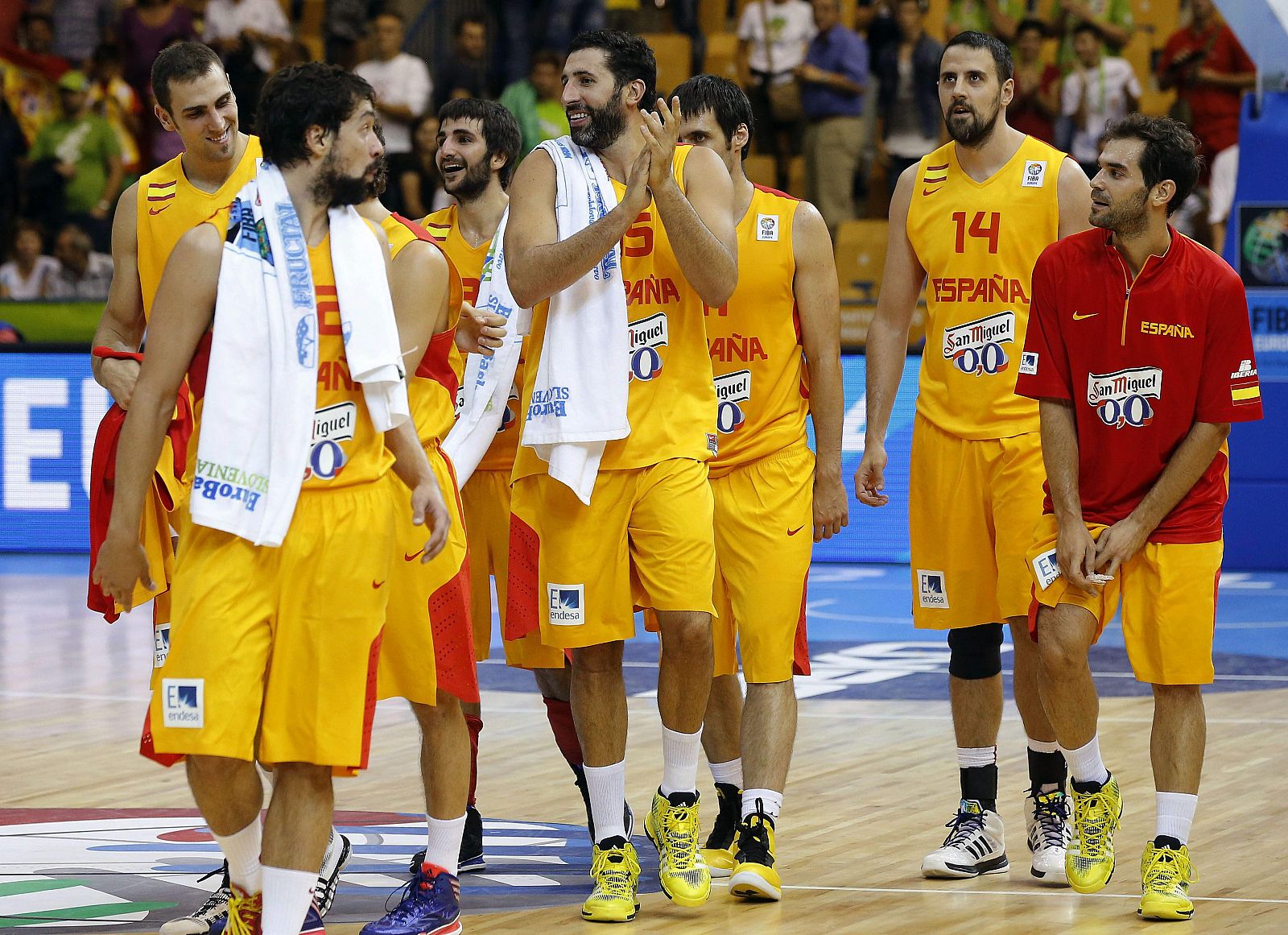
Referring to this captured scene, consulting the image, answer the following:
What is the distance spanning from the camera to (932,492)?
5785mm

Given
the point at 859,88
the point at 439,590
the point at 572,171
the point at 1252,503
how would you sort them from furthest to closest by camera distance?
the point at 859,88 → the point at 1252,503 → the point at 572,171 → the point at 439,590

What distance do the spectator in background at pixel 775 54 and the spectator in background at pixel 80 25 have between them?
568 centimetres

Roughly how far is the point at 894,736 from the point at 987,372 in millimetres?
2295

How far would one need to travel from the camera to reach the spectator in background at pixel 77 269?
14.0 metres

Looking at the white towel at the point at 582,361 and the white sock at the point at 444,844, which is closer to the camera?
the white sock at the point at 444,844

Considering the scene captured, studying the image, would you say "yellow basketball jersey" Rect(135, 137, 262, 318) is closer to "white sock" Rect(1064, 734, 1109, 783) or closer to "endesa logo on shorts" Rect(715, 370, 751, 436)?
"endesa logo on shorts" Rect(715, 370, 751, 436)

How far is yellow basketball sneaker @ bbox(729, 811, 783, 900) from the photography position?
16.7 ft

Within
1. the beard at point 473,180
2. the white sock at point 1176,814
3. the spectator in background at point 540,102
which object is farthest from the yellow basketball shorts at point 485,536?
the spectator in background at point 540,102

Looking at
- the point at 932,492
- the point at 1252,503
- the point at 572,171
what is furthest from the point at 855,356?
the point at 572,171

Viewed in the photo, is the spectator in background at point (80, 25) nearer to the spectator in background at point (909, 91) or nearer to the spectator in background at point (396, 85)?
the spectator in background at point (396, 85)

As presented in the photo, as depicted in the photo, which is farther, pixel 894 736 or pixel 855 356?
pixel 855 356

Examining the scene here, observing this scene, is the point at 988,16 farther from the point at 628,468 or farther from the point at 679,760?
the point at 679,760

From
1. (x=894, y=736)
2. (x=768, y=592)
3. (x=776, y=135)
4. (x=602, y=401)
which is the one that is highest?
(x=776, y=135)

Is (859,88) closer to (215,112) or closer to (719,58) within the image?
(719,58)
